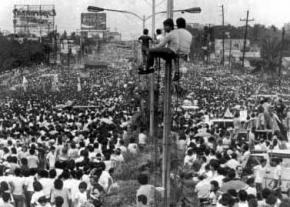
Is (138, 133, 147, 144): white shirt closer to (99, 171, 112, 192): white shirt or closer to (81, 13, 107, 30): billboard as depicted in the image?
(99, 171, 112, 192): white shirt

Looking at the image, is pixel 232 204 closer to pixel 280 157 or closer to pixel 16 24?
pixel 280 157

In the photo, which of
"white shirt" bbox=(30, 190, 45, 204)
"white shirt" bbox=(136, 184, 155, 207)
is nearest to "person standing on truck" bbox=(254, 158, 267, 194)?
"white shirt" bbox=(136, 184, 155, 207)

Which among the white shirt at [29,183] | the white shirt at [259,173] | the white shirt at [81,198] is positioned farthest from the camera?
the white shirt at [259,173]

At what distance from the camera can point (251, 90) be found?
54969mm

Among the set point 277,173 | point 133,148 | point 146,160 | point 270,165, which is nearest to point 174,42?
point 277,173

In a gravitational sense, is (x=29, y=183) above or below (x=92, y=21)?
below

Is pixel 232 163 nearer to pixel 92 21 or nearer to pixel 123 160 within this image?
pixel 123 160

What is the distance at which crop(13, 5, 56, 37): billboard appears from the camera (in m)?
120

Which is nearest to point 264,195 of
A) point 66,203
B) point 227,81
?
point 66,203

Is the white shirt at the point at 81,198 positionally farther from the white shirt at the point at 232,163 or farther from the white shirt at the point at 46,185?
the white shirt at the point at 232,163

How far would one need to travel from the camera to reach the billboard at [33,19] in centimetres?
11962

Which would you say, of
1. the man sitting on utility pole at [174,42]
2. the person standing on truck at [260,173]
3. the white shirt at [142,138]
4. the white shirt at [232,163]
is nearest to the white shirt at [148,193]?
the man sitting on utility pole at [174,42]

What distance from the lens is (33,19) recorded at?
12012 cm

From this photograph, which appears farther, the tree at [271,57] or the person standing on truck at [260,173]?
the tree at [271,57]
